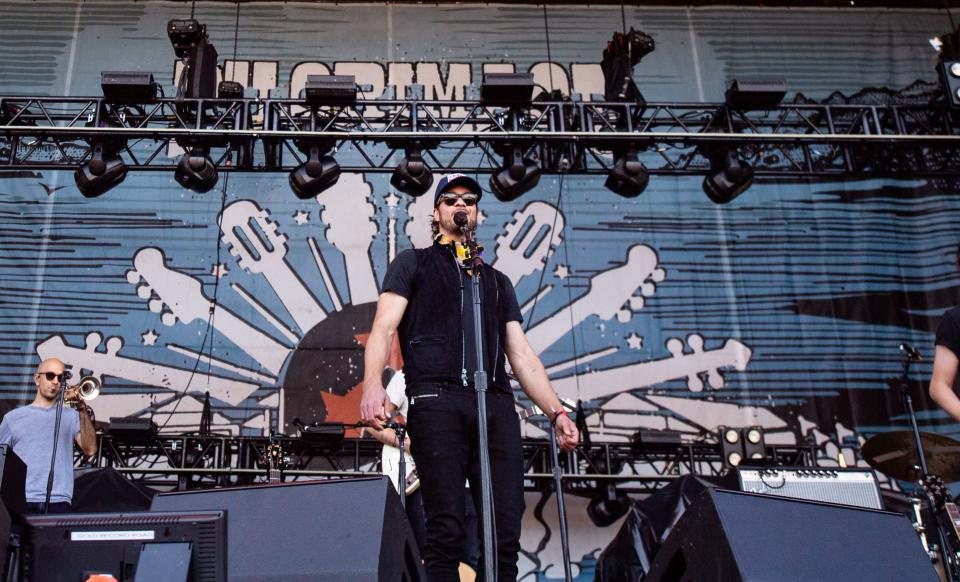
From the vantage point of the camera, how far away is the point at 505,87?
6355mm

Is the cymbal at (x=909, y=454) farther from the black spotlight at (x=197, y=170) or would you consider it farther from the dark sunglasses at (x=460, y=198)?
the black spotlight at (x=197, y=170)

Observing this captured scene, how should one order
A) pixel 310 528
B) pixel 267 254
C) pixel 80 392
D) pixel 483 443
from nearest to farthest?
pixel 310 528
pixel 483 443
pixel 80 392
pixel 267 254

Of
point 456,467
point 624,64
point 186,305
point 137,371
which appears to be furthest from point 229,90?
point 456,467

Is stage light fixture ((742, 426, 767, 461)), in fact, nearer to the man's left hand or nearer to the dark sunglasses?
the man's left hand

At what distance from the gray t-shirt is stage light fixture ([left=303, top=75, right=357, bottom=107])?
256 cm

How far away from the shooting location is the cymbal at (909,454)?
16.5 feet

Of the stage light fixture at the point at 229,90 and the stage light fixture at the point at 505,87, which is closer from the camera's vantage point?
the stage light fixture at the point at 505,87

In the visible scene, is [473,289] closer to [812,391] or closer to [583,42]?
[812,391]

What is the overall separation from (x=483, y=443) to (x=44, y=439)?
2.94 metres

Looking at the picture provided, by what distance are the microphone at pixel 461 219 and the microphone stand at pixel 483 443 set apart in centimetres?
18

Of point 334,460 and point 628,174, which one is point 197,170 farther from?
point 628,174

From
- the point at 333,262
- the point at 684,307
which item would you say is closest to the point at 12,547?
the point at 333,262

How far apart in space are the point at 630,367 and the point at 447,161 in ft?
6.63

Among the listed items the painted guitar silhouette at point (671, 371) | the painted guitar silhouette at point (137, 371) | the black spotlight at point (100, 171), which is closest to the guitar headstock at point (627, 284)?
the painted guitar silhouette at point (671, 371)
